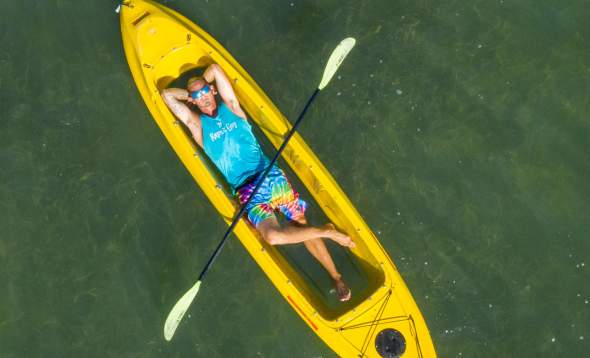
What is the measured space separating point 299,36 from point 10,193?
7.91 ft

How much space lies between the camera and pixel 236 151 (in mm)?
3287

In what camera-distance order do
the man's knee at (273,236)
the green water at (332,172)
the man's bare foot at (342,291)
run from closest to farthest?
the man's knee at (273,236)
the man's bare foot at (342,291)
the green water at (332,172)

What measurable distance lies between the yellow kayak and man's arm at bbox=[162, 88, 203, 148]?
0.17 feet

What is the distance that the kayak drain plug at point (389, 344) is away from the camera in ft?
10.3

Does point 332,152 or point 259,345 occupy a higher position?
point 332,152

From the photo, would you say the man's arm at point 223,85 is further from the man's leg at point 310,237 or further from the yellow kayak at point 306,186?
the man's leg at point 310,237

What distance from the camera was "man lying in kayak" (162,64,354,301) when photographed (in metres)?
3.23

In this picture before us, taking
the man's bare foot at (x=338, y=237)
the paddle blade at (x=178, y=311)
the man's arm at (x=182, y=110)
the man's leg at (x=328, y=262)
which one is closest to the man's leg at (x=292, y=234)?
the man's bare foot at (x=338, y=237)

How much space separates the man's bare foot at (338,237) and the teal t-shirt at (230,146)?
620 mm

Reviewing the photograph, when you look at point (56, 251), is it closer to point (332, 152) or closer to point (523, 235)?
point (332, 152)

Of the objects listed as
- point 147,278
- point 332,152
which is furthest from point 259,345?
point 332,152

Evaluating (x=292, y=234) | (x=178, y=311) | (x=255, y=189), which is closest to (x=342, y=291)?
(x=292, y=234)

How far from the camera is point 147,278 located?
3.50 meters

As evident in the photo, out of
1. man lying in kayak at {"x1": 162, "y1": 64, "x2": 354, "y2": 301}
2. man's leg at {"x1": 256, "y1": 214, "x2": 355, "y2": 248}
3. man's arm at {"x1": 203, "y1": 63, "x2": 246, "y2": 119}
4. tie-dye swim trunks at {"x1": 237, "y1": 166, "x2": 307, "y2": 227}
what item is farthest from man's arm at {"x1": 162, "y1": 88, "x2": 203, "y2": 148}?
man's leg at {"x1": 256, "y1": 214, "x2": 355, "y2": 248}
